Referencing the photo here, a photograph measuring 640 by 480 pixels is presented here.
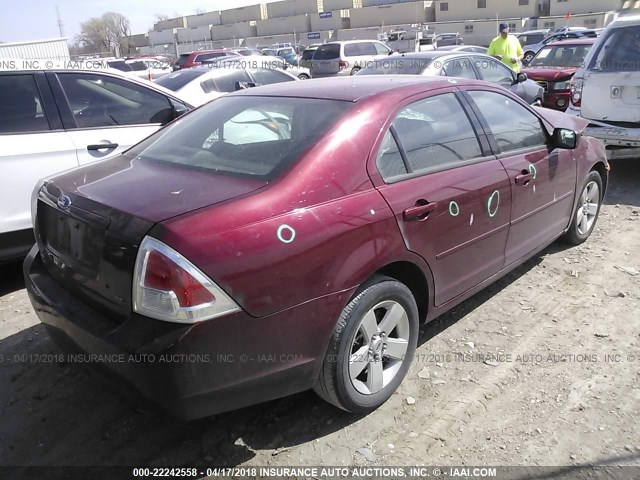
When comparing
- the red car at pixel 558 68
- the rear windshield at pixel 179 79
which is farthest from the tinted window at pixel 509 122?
the red car at pixel 558 68

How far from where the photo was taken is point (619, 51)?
6.59 meters

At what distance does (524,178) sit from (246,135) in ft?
6.15

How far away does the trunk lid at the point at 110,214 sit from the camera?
220 cm

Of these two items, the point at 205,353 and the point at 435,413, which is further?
the point at 435,413

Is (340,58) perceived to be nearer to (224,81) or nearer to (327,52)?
(327,52)

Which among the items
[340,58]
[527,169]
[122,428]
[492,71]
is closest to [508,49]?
[492,71]

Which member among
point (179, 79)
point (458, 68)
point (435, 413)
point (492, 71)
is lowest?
point (435, 413)

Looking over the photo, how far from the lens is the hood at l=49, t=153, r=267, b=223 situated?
2.26 meters

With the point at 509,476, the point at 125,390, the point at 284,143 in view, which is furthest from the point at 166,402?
the point at 509,476

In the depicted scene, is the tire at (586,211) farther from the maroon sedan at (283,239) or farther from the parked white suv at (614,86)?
the parked white suv at (614,86)

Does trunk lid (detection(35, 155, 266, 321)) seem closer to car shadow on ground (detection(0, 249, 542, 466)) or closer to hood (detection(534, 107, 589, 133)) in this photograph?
car shadow on ground (detection(0, 249, 542, 466))

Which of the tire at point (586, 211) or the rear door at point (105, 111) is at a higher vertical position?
the rear door at point (105, 111)

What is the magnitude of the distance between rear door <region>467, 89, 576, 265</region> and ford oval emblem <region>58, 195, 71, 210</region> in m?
2.46

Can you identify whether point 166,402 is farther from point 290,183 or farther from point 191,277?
point 290,183
